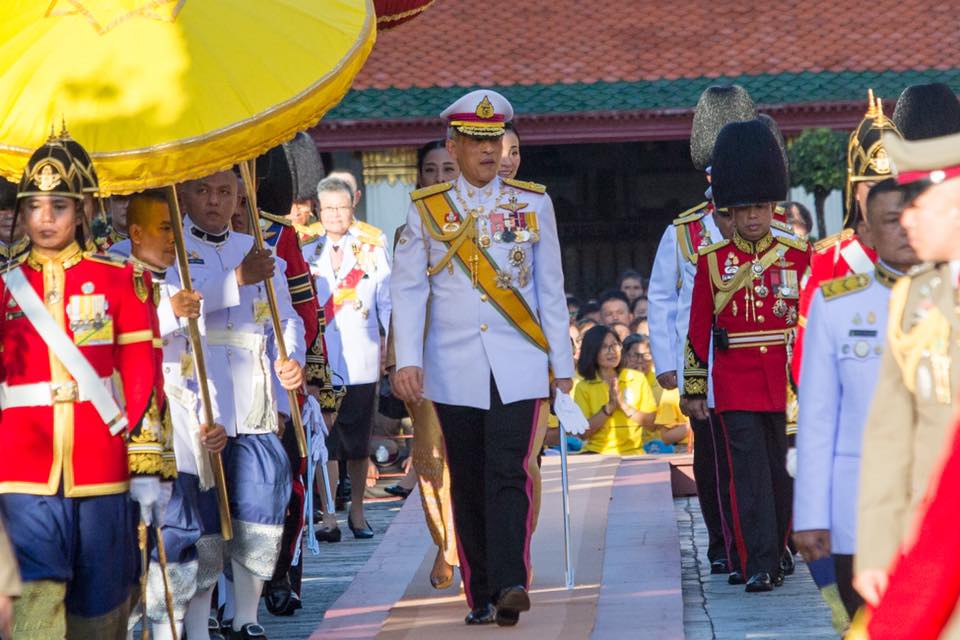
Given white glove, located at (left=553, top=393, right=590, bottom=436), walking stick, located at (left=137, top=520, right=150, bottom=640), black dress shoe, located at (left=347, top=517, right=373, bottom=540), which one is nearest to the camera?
walking stick, located at (left=137, top=520, right=150, bottom=640)

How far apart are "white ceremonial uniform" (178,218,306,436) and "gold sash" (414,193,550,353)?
780 mm

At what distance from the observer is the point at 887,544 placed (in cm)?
490

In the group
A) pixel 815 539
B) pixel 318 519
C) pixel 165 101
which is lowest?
pixel 318 519

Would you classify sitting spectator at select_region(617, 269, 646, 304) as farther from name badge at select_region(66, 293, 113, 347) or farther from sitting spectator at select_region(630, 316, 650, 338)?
name badge at select_region(66, 293, 113, 347)

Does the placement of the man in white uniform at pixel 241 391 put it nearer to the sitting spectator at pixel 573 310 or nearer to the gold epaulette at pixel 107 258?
the gold epaulette at pixel 107 258

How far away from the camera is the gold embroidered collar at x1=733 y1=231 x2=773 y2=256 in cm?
980

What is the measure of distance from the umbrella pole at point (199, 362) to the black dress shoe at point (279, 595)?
123 centimetres

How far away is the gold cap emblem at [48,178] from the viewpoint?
6.66 m

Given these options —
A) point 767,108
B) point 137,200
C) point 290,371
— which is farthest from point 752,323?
point 767,108

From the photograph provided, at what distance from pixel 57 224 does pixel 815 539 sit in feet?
8.72

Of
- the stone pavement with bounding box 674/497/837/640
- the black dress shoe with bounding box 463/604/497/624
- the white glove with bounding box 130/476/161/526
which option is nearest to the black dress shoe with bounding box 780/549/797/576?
the stone pavement with bounding box 674/497/837/640

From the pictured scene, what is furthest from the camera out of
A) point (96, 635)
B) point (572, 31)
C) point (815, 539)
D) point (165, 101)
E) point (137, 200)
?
point (572, 31)

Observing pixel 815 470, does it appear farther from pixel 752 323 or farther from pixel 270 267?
pixel 752 323

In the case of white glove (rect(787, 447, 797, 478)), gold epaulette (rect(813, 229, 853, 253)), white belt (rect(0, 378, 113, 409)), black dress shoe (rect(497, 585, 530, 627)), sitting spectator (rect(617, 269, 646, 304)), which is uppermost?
gold epaulette (rect(813, 229, 853, 253))
